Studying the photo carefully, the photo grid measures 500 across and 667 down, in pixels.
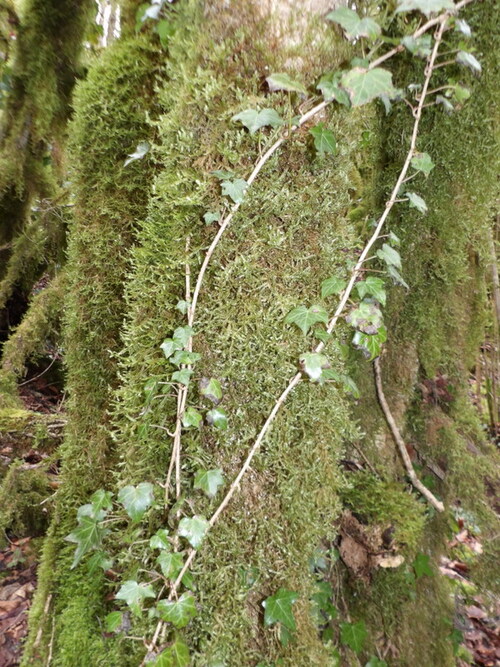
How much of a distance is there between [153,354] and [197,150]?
52 centimetres

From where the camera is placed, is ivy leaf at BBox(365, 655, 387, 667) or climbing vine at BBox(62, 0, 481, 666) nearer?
→ climbing vine at BBox(62, 0, 481, 666)

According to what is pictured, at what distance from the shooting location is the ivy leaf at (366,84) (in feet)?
3.30

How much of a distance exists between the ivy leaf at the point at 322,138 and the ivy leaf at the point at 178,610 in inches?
45.0

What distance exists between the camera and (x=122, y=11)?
4.35 ft

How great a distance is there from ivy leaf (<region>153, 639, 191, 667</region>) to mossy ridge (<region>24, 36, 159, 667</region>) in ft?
1.29

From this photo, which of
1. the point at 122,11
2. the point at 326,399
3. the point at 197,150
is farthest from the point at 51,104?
the point at 326,399

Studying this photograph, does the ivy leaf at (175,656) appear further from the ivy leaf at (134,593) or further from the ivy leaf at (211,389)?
the ivy leaf at (211,389)

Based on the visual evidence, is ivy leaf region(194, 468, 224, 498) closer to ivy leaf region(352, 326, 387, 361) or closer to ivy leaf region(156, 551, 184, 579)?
ivy leaf region(156, 551, 184, 579)

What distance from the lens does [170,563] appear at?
0.95m

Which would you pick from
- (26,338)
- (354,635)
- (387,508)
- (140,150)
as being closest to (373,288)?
(140,150)

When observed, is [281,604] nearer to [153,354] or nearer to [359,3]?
[153,354]

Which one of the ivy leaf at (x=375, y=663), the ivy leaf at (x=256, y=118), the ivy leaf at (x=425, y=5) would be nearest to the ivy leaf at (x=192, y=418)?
the ivy leaf at (x=256, y=118)

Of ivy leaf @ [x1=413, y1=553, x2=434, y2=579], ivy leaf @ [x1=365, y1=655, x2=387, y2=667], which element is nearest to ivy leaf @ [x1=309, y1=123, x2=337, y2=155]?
ivy leaf @ [x1=413, y1=553, x2=434, y2=579]

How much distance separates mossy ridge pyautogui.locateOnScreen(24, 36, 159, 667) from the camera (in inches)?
49.6
